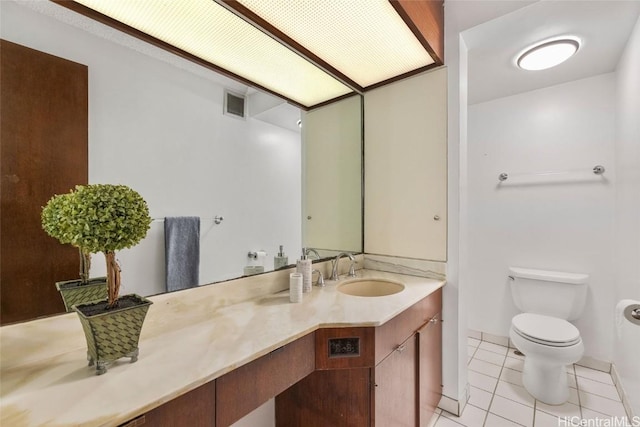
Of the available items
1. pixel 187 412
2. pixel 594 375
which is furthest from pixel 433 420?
pixel 187 412

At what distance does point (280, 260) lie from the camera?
1434 mm

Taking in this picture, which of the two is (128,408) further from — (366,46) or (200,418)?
(366,46)

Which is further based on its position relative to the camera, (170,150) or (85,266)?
(170,150)

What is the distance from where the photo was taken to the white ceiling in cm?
136

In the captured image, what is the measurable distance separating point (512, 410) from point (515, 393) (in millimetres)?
195

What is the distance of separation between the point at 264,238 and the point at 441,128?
1.23 m

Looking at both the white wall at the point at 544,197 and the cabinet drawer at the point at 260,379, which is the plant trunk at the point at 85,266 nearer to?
the cabinet drawer at the point at 260,379

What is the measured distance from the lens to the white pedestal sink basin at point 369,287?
5.30 ft

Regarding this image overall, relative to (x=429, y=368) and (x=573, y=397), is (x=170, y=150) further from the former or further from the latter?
(x=573, y=397)

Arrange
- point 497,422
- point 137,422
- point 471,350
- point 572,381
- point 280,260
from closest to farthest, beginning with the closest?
point 137,422
point 280,260
point 497,422
point 572,381
point 471,350

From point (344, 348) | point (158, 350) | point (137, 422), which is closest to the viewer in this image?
point (137, 422)

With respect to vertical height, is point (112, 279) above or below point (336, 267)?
above

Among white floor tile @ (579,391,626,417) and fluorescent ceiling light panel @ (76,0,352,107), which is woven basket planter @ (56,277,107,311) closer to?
fluorescent ceiling light panel @ (76,0,352,107)

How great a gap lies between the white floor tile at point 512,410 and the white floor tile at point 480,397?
3 cm
